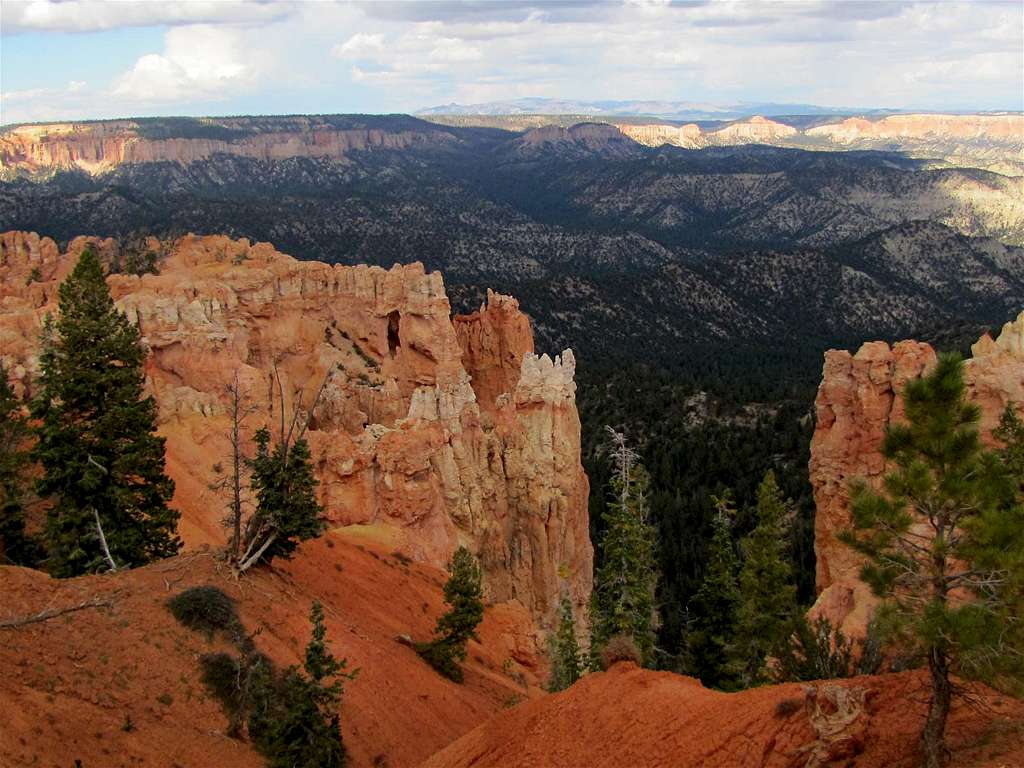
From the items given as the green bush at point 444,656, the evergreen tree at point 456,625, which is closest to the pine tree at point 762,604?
the evergreen tree at point 456,625

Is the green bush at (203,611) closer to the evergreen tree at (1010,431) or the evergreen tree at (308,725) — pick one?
the evergreen tree at (308,725)

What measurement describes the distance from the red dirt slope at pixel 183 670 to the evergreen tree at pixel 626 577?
3.29m

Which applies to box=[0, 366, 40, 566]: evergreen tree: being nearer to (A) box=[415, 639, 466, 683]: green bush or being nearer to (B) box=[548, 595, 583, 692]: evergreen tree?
(A) box=[415, 639, 466, 683]: green bush

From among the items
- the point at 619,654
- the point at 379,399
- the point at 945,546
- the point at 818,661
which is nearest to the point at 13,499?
the point at 379,399

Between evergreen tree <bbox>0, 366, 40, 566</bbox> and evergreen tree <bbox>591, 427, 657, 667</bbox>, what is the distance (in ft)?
48.4

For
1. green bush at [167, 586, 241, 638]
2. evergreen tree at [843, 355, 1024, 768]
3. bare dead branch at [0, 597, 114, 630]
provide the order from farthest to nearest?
green bush at [167, 586, 241, 638], bare dead branch at [0, 597, 114, 630], evergreen tree at [843, 355, 1024, 768]

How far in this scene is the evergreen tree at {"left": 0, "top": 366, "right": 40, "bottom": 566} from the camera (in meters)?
23.2

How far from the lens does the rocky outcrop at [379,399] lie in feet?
96.8

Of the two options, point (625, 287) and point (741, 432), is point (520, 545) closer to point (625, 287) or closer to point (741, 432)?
point (741, 432)

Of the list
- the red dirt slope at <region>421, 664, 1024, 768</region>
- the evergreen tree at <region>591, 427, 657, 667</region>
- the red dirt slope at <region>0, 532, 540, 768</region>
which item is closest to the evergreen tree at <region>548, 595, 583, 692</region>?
the evergreen tree at <region>591, 427, 657, 667</region>

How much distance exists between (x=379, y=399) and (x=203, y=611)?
18.5 m

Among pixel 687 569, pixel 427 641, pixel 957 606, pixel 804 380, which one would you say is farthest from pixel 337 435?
pixel 804 380

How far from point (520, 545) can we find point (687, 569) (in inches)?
838

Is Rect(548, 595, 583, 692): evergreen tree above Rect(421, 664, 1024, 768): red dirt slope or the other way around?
the other way around
